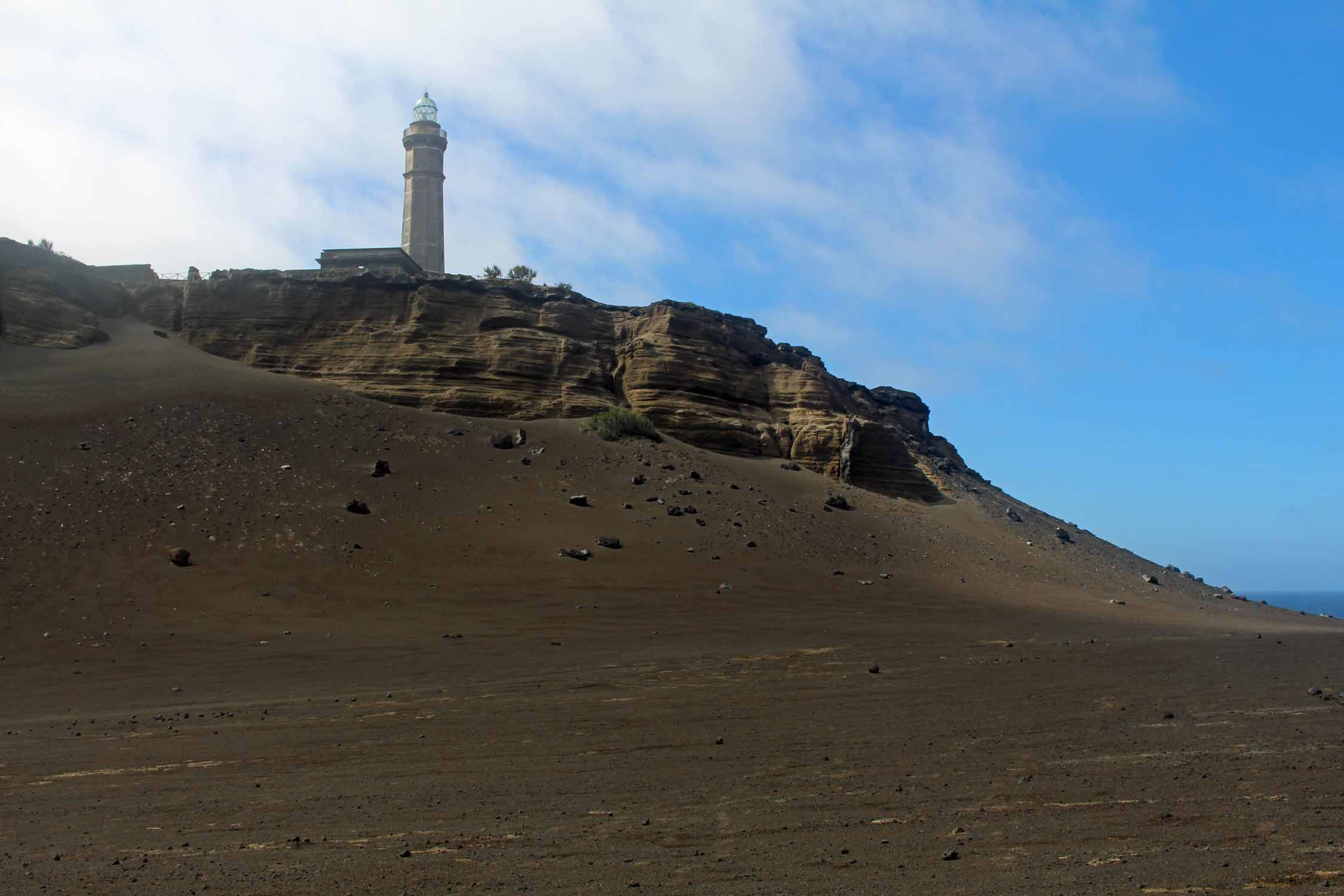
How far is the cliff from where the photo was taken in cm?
3528

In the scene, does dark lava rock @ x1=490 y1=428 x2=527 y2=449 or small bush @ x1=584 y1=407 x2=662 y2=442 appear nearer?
dark lava rock @ x1=490 y1=428 x2=527 y2=449

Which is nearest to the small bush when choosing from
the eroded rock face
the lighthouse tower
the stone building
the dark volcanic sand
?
the dark volcanic sand

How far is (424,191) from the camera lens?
63656 millimetres

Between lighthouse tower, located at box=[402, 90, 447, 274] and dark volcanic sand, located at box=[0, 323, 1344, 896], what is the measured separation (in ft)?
90.5

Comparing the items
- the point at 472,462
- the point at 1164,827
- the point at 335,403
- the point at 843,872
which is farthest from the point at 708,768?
the point at 335,403

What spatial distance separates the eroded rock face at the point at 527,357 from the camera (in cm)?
3856

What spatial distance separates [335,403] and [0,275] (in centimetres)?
1219

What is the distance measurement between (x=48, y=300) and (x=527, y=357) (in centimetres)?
1658

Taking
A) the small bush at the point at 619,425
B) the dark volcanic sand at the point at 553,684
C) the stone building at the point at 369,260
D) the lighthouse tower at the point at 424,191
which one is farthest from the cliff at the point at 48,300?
the lighthouse tower at the point at 424,191

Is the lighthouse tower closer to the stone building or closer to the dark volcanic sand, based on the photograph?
the stone building

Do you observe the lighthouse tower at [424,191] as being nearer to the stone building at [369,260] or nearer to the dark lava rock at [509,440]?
the stone building at [369,260]

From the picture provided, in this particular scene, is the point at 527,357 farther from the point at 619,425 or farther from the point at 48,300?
the point at 48,300

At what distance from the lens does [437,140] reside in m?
65.0

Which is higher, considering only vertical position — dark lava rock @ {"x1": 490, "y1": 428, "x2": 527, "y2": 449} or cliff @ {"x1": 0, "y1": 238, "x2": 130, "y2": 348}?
cliff @ {"x1": 0, "y1": 238, "x2": 130, "y2": 348}
